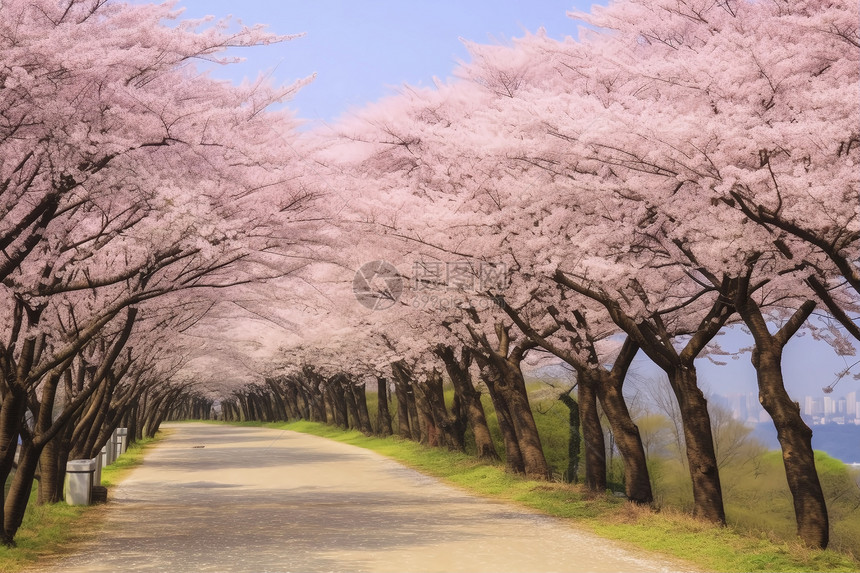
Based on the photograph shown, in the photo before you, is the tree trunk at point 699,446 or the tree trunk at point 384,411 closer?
the tree trunk at point 699,446

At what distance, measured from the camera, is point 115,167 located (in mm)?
10680

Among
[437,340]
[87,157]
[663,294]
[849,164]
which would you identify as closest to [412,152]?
[663,294]

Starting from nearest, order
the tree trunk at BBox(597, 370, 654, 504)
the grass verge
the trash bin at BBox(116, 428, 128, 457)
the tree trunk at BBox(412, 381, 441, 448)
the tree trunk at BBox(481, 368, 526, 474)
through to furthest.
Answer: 1. the grass verge
2. the tree trunk at BBox(597, 370, 654, 504)
3. the tree trunk at BBox(481, 368, 526, 474)
4. the trash bin at BBox(116, 428, 128, 457)
5. the tree trunk at BBox(412, 381, 441, 448)

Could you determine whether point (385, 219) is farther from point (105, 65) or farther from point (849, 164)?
point (849, 164)

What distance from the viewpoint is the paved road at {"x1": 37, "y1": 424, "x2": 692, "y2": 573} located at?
424 inches

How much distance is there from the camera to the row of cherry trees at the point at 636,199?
10.1 meters

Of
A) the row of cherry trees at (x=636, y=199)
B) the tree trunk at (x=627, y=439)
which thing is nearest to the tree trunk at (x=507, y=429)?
the row of cherry trees at (x=636, y=199)

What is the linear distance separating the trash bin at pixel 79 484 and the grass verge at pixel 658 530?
846 centimetres

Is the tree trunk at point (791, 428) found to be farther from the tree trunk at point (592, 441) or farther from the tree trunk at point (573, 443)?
the tree trunk at point (573, 443)

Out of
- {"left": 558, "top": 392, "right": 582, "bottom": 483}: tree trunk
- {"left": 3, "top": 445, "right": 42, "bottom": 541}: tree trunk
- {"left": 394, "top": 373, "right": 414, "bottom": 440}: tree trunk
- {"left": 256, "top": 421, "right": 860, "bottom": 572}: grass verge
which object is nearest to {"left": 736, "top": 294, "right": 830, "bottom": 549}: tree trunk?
{"left": 256, "top": 421, "right": 860, "bottom": 572}: grass verge

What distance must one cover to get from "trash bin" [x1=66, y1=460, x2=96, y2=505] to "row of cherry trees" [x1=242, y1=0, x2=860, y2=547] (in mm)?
6799

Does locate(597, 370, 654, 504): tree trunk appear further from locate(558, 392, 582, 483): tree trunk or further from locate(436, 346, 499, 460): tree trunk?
locate(558, 392, 582, 483): tree trunk

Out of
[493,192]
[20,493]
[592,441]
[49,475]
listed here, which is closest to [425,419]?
[592,441]

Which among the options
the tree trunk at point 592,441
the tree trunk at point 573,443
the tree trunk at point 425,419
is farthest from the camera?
the tree trunk at point 425,419
